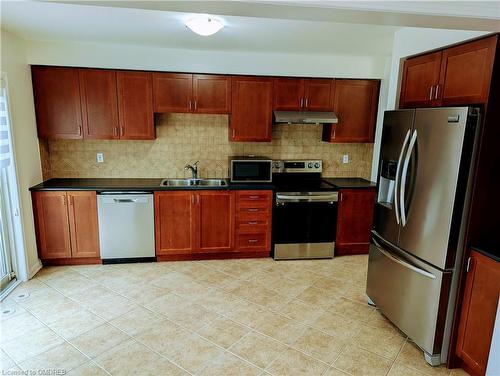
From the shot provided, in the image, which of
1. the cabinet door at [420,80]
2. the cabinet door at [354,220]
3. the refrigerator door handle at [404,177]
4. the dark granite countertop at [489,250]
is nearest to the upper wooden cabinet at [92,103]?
the cabinet door at [354,220]

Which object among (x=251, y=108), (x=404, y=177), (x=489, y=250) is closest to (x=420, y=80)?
(x=404, y=177)

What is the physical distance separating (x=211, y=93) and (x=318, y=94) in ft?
4.34

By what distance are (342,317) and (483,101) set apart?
1.97m

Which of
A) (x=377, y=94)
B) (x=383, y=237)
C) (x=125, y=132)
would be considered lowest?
(x=383, y=237)

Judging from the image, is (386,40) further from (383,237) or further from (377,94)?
(383,237)

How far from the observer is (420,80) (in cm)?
249

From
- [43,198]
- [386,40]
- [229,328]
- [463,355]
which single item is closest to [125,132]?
[43,198]

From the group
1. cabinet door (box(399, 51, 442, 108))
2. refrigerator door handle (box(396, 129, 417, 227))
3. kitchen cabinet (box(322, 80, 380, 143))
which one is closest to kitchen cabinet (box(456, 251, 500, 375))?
refrigerator door handle (box(396, 129, 417, 227))

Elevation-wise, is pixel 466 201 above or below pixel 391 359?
above

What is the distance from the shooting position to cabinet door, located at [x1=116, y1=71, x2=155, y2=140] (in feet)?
12.2

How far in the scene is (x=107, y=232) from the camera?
12.2 ft

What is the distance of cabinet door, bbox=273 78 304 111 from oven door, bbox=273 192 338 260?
109 centimetres

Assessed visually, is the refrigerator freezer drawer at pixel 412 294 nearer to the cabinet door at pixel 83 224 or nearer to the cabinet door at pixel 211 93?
the cabinet door at pixel 211 93

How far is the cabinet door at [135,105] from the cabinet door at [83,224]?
2.72 ft
